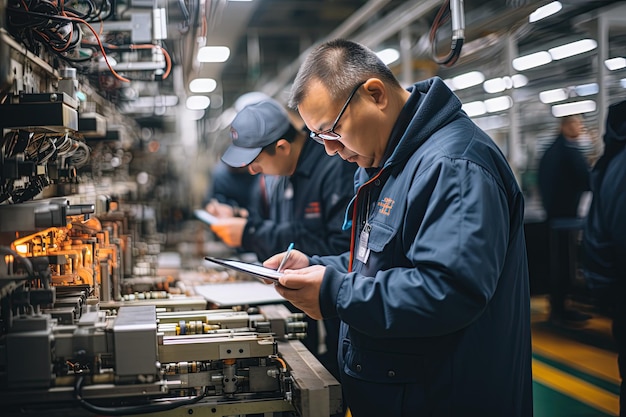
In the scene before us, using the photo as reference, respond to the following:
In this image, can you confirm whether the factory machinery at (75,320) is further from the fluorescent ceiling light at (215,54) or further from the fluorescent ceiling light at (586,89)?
the fluorescent ceiling light at (586,89)

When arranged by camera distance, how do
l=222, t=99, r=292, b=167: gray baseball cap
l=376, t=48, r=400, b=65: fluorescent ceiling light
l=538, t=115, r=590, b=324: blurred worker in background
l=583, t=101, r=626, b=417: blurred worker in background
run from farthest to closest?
l=376, t=48, r=400, b=65: fluorescent ceiling light < l=538, t=115, r=590, b=324: blurred worker in background < l=222, t=99, r=292, b=167: gray baseball cap < l=583, t=101, r=626, b=417: blurred worker in background

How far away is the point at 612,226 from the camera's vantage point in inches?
108

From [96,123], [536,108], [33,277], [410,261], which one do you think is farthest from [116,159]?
[536,108]

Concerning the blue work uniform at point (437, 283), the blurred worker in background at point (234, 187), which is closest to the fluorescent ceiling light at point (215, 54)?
the blurred worker in background at point (234, 187)

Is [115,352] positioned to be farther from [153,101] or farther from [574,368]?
[153,101]

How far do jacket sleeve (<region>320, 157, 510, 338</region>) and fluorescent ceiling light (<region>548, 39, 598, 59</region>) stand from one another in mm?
2661

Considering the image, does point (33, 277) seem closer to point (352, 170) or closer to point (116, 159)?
point (352, 170)

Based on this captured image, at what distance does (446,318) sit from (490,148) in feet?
1.55

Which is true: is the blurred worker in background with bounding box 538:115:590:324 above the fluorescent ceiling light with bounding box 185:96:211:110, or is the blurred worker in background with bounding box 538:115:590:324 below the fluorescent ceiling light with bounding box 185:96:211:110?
below

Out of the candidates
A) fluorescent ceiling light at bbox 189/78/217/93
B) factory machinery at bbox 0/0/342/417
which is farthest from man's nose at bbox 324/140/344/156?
fluorescent ceiling light at bbox 189/78/217/93

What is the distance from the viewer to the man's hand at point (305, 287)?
1.57 meters

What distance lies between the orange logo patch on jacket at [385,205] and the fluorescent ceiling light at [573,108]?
8.69ft

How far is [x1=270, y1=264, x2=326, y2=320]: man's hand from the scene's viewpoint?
5.16 feet

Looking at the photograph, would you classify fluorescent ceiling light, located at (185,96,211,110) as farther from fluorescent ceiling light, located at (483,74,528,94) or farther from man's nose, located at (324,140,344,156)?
man's nose, located at (324,140,344,156)
